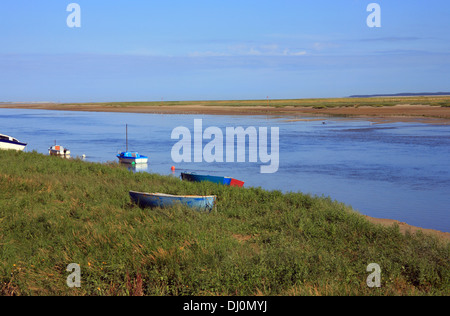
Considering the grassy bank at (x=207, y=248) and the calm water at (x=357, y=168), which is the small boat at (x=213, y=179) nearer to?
the grassy bank at (x=207, y=248)

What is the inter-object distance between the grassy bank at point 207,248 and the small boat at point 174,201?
1.29 ft

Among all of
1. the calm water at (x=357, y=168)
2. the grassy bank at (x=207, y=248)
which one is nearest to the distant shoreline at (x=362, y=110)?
the calm water at (x=357, y=168)

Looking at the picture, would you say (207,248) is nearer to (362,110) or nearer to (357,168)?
(357,168)

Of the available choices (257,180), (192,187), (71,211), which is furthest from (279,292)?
(257,180)

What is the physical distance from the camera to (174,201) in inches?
485

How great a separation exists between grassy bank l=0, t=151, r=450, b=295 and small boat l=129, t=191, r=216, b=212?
394 millimetres

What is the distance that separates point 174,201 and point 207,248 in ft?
13.2

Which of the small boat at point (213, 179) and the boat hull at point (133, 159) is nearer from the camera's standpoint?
the small boat at point (213, 179)

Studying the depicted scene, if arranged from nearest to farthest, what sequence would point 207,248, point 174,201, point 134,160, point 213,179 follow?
point 207,248 → point 174,201 → point 213,179 → point 134,160

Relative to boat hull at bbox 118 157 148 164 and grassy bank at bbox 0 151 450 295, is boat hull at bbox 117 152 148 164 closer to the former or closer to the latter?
boat hull at bbox 118 157 148 164

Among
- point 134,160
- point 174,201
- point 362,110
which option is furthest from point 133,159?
point 362,110

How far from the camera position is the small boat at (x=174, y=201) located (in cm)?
1231
